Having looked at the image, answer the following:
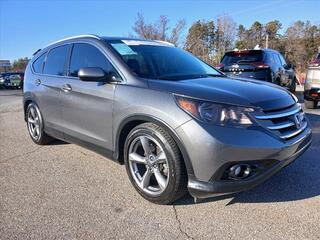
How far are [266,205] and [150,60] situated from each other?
2.08m

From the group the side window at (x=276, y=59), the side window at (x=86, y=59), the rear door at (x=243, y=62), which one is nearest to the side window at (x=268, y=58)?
the rear door at (x=243, y=62)

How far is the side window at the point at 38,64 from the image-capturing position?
18.4 feet

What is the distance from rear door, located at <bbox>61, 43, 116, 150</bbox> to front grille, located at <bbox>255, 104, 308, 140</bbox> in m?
1.64

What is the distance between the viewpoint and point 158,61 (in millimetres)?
4223

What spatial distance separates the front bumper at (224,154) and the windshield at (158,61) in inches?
41.9

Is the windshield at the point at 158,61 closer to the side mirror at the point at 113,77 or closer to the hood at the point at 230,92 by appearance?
the side mirror at the point at 113,77

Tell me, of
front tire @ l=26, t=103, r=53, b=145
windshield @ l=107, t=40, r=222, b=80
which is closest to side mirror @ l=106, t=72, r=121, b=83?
windshield @ l=107, t=40, r=222, b=80

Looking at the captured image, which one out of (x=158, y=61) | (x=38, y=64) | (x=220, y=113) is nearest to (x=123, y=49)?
(x=158, y=61)

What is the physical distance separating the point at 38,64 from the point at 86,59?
1.70 metres

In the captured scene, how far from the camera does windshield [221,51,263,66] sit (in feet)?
29.9

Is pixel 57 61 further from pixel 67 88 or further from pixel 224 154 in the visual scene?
pixel 224 154

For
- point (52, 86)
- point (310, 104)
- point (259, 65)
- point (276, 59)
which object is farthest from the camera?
point (276, 59)

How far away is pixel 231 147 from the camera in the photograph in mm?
2930

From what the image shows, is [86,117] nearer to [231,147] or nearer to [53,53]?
[53,53]
